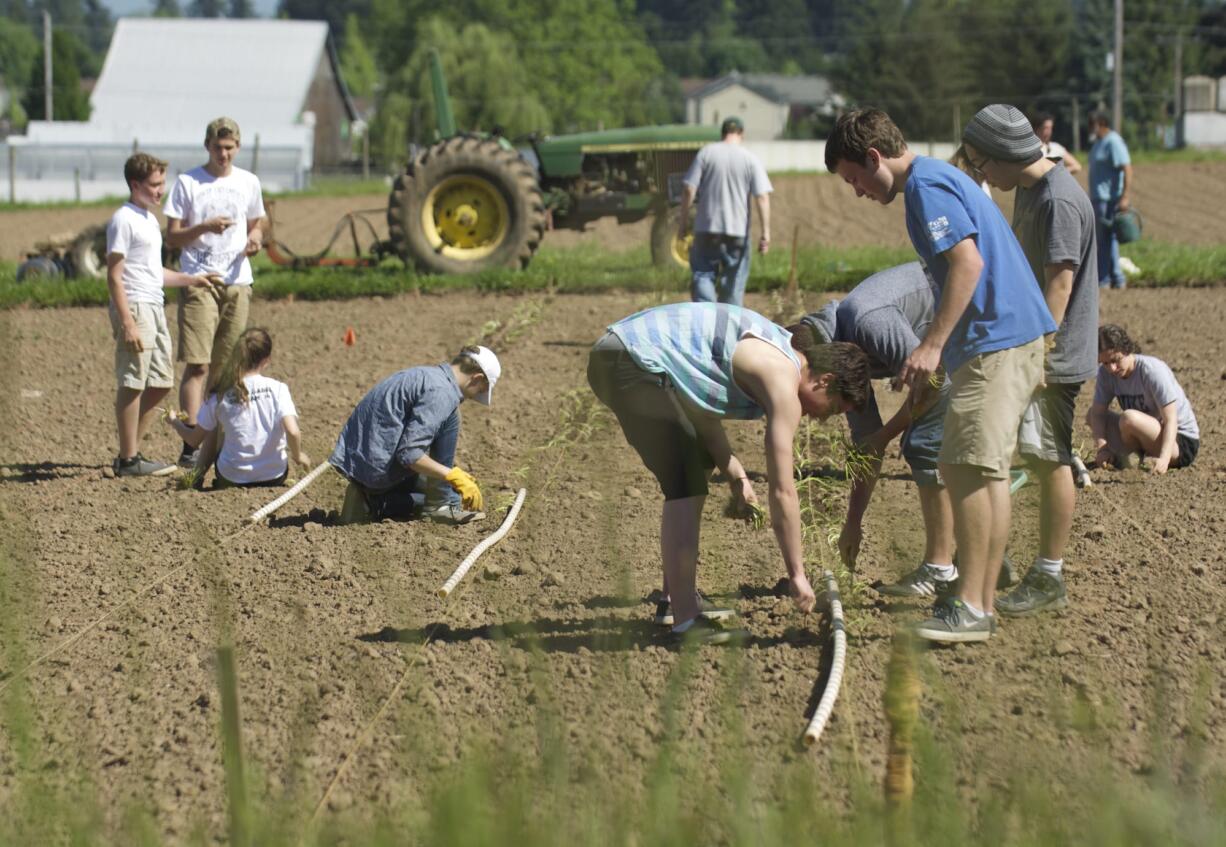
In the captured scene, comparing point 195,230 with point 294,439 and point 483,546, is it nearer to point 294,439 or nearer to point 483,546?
point 294,439

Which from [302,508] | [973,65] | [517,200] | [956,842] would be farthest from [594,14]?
[956,842]

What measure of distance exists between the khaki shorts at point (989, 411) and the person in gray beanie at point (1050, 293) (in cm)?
36

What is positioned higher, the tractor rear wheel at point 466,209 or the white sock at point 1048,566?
the tractor rear wheel at point 466,209

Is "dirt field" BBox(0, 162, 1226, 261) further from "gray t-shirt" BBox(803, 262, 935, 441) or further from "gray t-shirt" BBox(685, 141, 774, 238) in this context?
"gray t-shirt" BBox(803, 262, 935, 441)

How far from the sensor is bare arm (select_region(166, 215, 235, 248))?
7.49 meters

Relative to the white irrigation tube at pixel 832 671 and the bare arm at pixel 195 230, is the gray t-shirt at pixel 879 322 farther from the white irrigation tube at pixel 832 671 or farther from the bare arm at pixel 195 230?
the bare arm at pixel 195 230

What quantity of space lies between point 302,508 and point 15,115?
69768 mm

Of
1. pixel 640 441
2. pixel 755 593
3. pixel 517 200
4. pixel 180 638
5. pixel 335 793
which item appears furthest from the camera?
pixel 517 200

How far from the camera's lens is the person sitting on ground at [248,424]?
22.7 feet

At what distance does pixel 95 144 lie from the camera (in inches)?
1624

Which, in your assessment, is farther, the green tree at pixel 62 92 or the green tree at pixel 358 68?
the green tree at pixel 358 68

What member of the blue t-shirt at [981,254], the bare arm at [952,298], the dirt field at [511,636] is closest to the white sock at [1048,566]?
the dirt field at [511,636]

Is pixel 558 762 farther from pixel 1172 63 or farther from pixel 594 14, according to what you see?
pixel 594 14

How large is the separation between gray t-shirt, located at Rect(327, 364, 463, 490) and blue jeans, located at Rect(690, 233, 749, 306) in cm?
418
